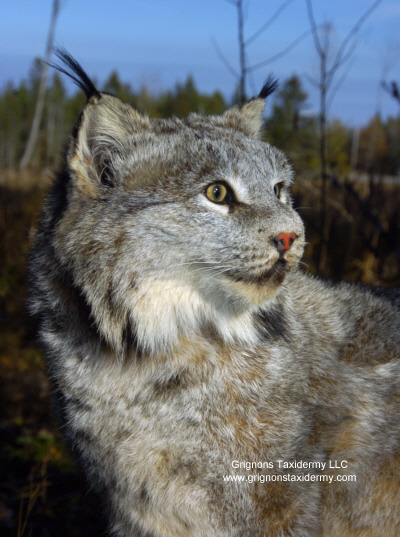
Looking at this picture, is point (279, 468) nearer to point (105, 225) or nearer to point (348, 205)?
point (105, 225)

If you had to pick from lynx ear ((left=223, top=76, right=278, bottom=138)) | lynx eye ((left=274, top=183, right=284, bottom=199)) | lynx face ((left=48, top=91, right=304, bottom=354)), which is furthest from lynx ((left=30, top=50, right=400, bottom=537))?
lynx ear ((left=223, top=76, right=278, bottom=138))

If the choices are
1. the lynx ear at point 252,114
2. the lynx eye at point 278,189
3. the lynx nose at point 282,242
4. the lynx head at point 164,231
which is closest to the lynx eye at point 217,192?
the lynx head at point 164,231

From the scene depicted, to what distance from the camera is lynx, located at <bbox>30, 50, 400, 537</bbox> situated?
2.40 meters

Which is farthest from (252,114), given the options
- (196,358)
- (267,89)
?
(196,358)

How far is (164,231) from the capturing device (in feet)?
8.00

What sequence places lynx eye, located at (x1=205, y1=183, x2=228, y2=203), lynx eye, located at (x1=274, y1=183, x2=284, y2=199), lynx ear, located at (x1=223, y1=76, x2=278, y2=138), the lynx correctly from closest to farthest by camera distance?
1. the lynx
2. lynx eye, located at (x1=205, y1=183, x2=228, y2=203)
3. lynx eye, located at (x1=274, y1=183, x2=284, y2=199)
4. lynx ear, located at (x1=223, y1=76, x2=278, y2=138)

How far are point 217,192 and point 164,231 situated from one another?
33 cm

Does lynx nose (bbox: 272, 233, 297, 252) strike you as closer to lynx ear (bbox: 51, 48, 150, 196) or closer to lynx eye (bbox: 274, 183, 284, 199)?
lynx eye (bbox: 274, 183, 284, 199)

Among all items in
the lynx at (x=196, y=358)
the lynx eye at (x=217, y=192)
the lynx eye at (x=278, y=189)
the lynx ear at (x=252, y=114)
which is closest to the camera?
the lynx at (x=196, y=358)

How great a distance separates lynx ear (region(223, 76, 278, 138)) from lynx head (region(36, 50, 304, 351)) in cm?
58

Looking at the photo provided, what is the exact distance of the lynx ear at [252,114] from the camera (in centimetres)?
323

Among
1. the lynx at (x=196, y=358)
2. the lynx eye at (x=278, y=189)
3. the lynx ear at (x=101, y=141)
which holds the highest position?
the lynx ear at (x=101, y=141)

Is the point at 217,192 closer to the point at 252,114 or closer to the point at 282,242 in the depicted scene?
the point at 282,242

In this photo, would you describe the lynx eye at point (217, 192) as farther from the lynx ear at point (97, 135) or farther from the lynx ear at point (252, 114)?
the lynx ear at point (252, 114)
